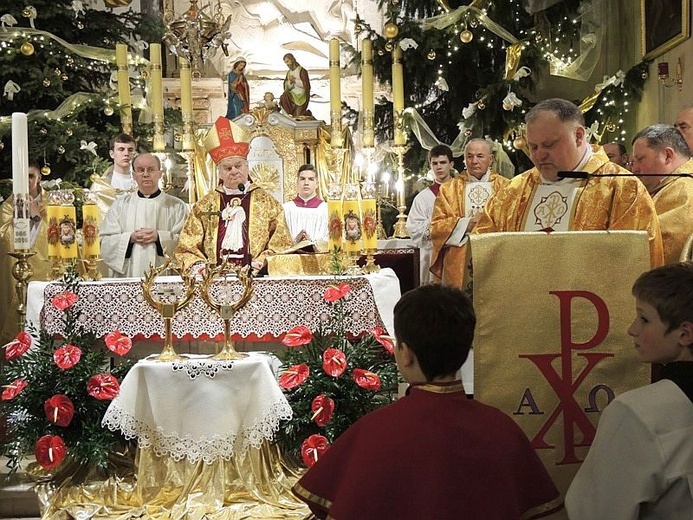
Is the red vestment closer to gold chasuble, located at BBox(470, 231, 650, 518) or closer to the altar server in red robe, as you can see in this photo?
the altar server in red robe

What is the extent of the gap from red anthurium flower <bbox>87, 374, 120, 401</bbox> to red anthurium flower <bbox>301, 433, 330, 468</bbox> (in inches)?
35.0

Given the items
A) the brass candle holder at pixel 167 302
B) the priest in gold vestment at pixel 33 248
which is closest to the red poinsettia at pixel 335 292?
the brass candle holder at pixel 167 302

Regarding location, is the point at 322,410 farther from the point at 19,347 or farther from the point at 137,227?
the point at 137,227

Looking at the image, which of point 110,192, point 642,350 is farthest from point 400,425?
point 110,192

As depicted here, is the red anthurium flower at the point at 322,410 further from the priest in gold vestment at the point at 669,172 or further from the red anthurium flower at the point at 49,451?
the priest in gold vestment at the point at 669,172

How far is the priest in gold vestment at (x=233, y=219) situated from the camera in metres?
5.25

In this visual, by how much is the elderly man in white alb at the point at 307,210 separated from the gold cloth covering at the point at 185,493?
2655mm

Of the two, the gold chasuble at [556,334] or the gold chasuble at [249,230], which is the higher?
the gold chasuble at [249,230]

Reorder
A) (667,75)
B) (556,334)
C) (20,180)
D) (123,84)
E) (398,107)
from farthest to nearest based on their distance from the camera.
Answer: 1. (667,75)
2. (398,107)
3. (123,84)
4. (20,180)
5. (556,334)

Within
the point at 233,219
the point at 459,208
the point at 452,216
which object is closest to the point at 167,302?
the point at 233,219

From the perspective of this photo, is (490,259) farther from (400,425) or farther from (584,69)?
(584,69)

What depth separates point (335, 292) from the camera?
436cm

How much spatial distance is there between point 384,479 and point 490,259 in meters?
0.95

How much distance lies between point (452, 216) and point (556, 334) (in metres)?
4.17
